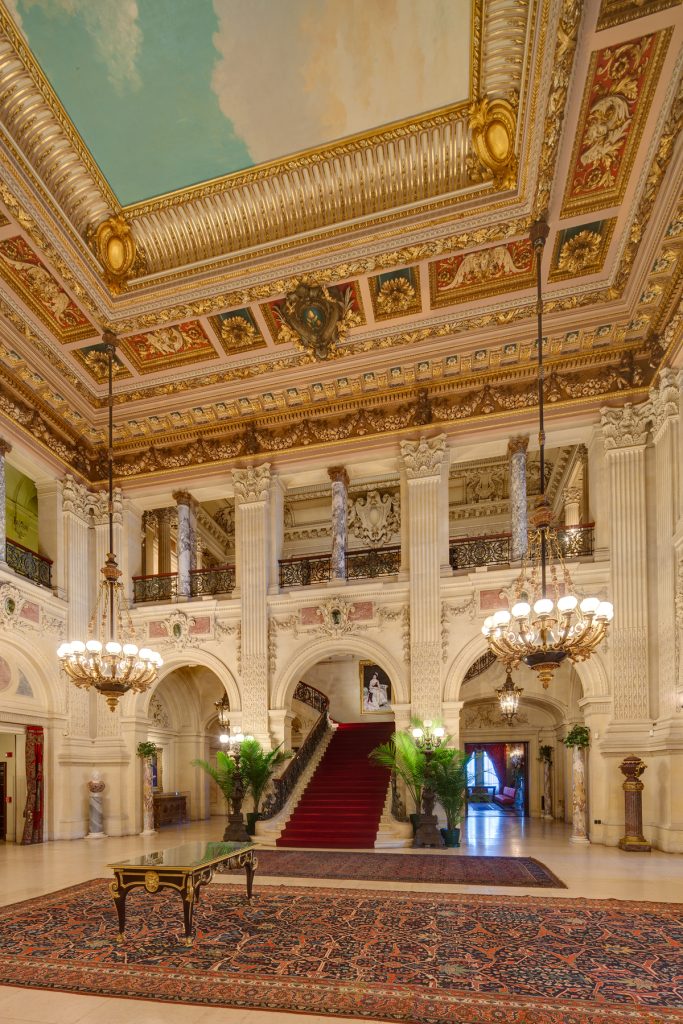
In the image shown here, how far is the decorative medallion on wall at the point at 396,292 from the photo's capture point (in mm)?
9797

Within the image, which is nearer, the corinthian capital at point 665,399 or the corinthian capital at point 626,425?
the corinthian capital at point 665,399

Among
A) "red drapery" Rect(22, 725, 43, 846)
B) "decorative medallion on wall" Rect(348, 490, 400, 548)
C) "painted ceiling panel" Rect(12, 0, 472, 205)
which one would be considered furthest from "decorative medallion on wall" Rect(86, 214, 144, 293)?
"decorative medallion on wall" Rect(348, 490, 400, 548)

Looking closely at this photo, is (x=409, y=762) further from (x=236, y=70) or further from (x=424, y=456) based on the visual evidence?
(x=236, y=70)

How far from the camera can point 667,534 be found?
970 cm

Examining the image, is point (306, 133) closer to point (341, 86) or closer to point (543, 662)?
point (341, 86)

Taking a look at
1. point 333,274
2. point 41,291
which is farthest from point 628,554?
point 41,291

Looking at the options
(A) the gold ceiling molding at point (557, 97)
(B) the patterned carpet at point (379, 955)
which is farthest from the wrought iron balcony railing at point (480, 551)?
(B) the patterned carpet at point (379, 955)

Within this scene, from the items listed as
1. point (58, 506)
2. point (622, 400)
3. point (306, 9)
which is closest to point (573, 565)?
point (622, 400)

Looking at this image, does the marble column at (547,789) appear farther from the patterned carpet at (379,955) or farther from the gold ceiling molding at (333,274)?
the gold ceiling molding at (333,274)

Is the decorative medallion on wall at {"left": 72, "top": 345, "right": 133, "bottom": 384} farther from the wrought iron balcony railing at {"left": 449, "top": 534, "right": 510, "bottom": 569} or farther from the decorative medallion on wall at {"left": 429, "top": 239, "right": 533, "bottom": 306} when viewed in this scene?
the wrought iron balcony railing at {"left": 449, "top": 534, "right": 510, "bottom": 569}

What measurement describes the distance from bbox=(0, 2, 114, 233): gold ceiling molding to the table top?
731cm

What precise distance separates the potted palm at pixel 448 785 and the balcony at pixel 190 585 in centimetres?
489

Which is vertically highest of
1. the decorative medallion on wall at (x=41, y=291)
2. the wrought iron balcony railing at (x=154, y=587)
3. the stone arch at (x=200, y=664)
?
the decorative medallion on wall at (x=41, y=291)

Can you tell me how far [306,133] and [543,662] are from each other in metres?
6.26
